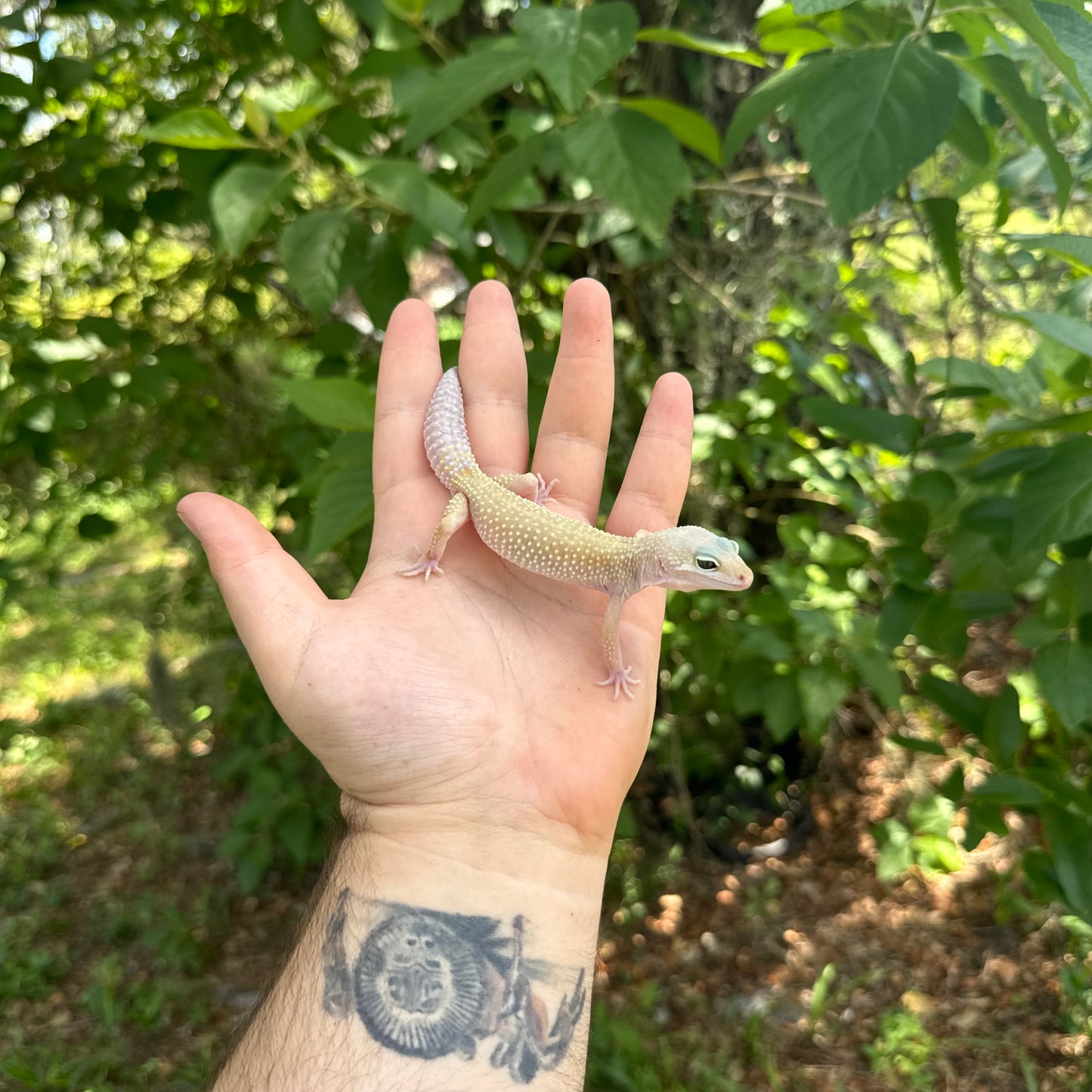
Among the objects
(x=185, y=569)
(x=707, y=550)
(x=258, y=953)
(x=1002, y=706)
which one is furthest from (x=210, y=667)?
(x=1002, y=706)

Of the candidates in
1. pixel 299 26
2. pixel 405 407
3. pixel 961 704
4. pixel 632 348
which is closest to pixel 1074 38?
pixel 961 704

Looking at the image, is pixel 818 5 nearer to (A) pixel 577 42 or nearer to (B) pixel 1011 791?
(A) pixel 577 42

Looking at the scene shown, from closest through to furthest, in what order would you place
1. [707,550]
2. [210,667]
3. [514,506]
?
[707,550] < [514,506] < [210,667]

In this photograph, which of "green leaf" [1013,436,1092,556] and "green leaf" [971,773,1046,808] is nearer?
"green leaf" [1013,436,1092,556]

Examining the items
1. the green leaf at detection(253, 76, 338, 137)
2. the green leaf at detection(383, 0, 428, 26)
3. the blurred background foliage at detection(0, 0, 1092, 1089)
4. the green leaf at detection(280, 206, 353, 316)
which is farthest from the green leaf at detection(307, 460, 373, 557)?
the green leaf at detection(383, 0, 428, 26)

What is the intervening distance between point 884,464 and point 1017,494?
5.15 ft

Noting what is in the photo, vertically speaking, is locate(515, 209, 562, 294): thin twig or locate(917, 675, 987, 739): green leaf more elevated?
locate(515, 209, 562, 294): thin twig

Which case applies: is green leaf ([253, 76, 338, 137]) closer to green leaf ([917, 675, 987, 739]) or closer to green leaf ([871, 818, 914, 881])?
green leaf ([917, 675, 987, 739])

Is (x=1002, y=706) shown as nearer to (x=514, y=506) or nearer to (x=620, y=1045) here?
(x=514, y=506)

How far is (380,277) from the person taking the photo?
9.95ft

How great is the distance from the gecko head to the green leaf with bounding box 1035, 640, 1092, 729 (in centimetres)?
88

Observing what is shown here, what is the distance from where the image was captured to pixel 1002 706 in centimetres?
238

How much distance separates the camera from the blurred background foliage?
2188 mm

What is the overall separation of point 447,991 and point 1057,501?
7.25 ft
